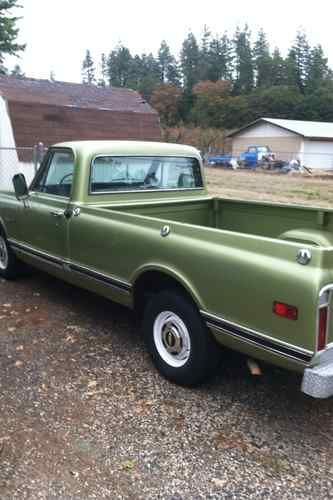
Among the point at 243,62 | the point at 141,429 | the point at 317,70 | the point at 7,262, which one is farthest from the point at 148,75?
the point at 141,429

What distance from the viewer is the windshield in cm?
477

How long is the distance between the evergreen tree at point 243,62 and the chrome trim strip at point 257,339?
3654 inches

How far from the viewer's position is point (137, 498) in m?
2.54

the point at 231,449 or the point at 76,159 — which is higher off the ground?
the point at 76,159

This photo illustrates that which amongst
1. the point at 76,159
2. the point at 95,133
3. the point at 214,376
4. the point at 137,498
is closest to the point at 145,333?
the point at 214,376

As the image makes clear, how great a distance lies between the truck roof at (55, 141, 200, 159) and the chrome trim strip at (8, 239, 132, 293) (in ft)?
3.60

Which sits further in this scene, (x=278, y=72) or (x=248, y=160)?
(x=278, y=72)

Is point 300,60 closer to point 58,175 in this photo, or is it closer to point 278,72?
point 278,72

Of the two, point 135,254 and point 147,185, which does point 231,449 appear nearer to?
point 135,254

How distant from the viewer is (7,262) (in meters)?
6.08

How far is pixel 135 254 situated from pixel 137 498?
1.76 meters

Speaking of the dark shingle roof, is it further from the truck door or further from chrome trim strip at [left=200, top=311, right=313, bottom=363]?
chrome trim strip at [left=200, top=311, right=313, bottom=363]

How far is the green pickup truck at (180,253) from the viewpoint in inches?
106

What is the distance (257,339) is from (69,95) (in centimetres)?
1348
